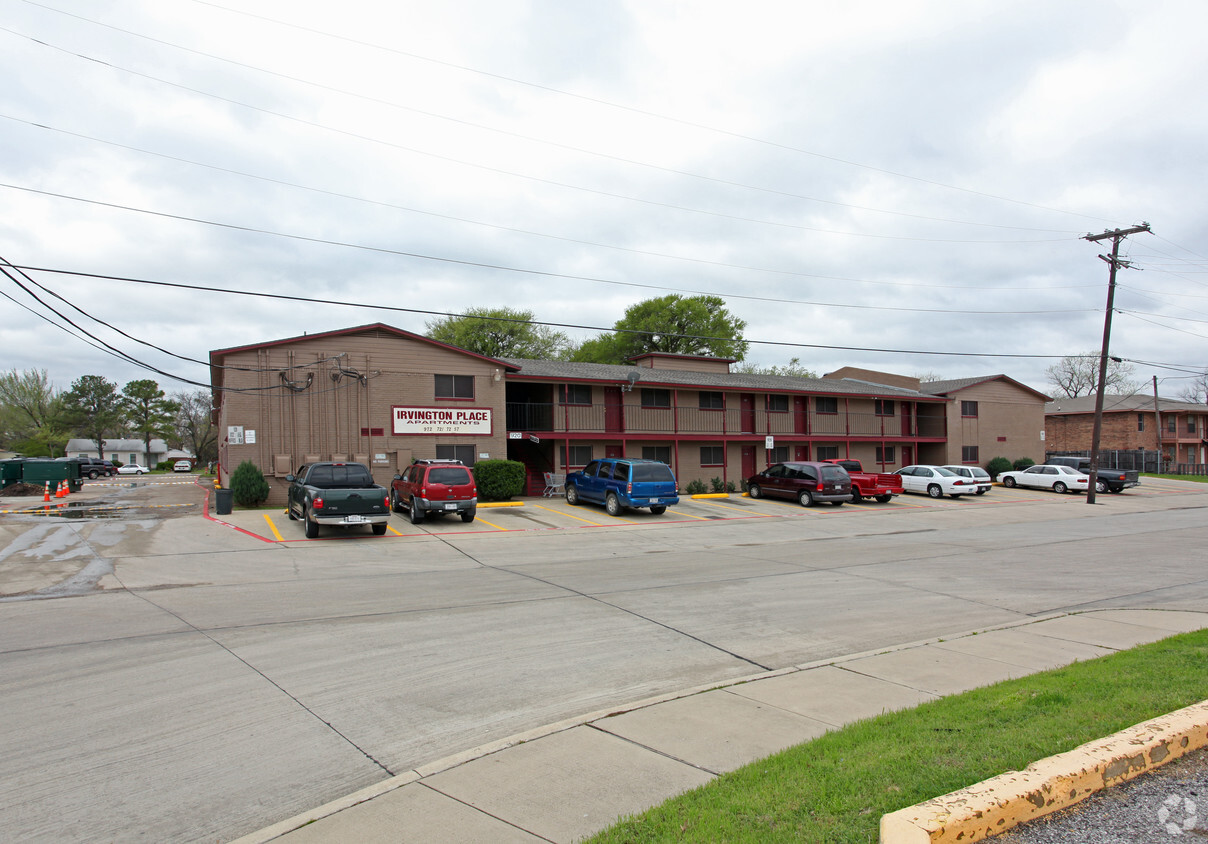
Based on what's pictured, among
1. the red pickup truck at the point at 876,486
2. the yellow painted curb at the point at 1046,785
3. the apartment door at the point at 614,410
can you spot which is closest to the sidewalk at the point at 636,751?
the yellow painted curb at the point at 1046,785

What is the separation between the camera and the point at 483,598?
1044 cm

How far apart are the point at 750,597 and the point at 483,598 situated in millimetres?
3888

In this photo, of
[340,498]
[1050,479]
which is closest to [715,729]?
[340,498]

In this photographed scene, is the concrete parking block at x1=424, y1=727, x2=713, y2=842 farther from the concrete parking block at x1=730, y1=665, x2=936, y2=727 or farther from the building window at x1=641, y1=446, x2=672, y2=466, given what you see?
the building window at x1=641, y1=446, x2=672, y2=466

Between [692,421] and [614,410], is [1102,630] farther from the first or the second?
[692,421]

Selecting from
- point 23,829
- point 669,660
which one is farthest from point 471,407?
point 23,829

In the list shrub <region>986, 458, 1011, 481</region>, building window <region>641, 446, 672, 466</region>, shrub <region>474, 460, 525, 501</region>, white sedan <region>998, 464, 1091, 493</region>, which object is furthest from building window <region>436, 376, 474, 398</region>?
shrub <region>986, 458, 1011, 481</region>

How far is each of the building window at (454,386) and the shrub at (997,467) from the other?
105 ft

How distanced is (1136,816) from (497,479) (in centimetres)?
2341

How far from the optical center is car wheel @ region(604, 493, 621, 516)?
24281 mm

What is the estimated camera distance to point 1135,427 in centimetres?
6153

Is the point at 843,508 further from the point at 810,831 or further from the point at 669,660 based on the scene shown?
the point at 810,831

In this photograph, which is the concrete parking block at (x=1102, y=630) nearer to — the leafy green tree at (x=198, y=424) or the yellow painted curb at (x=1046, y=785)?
the yellow painted curb at (x=1046, y=785)

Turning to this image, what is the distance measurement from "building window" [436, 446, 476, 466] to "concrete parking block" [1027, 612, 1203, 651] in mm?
21225
